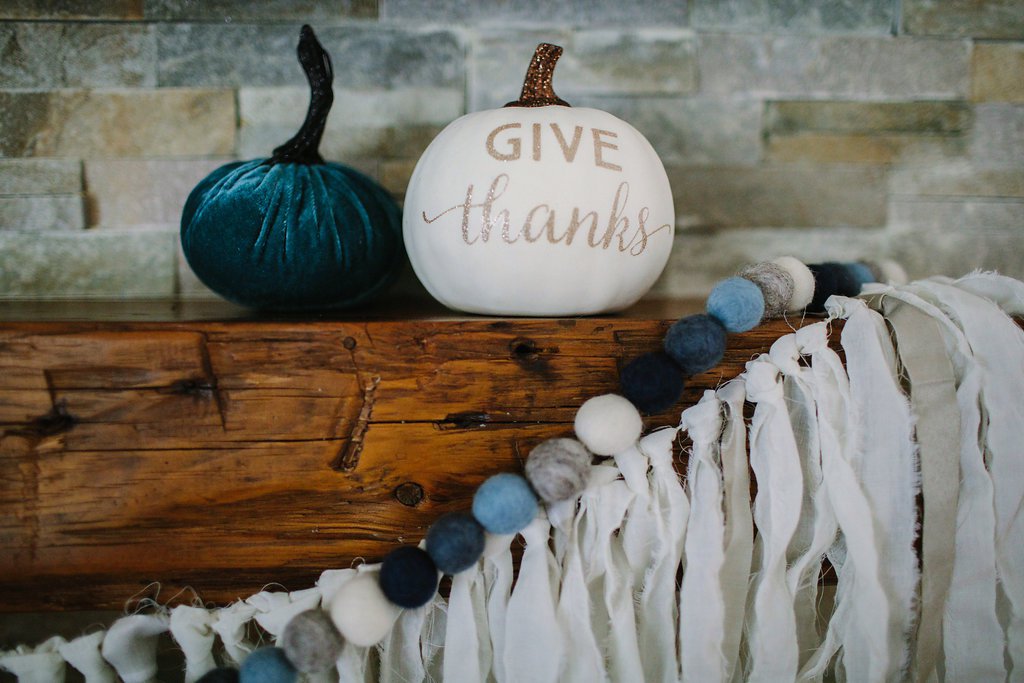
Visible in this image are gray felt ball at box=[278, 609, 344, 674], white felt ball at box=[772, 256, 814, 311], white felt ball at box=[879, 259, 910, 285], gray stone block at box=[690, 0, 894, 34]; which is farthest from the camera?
gray stone block at box=[690, 0, 894, 34]

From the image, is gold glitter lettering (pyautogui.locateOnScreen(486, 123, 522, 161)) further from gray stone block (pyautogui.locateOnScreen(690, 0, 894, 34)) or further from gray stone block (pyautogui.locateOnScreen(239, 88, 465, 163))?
gray stone block (pyautogui.locateOnScreen(690, 0, 894, 34))

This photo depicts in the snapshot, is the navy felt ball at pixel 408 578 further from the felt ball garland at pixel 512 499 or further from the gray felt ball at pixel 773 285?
the gray felt ball at pixel 773 285

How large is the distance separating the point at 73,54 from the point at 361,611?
2.97 feet

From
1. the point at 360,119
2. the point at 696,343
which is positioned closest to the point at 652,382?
the point at 696,343

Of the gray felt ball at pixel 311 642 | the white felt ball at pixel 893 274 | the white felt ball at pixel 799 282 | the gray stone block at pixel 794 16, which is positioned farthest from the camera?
the gray stone block at pixel 794 16

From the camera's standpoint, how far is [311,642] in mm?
594

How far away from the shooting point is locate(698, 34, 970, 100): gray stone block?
1007mm

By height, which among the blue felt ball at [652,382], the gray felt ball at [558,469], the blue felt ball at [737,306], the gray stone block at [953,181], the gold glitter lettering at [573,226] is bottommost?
the gray felt ball at [558,469]

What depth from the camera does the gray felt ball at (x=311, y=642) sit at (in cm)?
59

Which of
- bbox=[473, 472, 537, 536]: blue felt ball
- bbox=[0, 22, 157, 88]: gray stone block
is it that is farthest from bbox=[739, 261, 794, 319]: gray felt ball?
bbox=[0, 22, 157, 88]: gray stone block

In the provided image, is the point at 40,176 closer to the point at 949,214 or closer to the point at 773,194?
the point at 773,194

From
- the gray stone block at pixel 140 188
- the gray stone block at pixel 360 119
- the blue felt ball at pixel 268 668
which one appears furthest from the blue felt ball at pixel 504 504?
the gray stone block at pixel 140 188

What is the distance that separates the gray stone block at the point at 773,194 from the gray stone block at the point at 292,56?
1.31 feet

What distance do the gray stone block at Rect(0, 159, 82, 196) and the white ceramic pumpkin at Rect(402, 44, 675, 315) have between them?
0.59 m
